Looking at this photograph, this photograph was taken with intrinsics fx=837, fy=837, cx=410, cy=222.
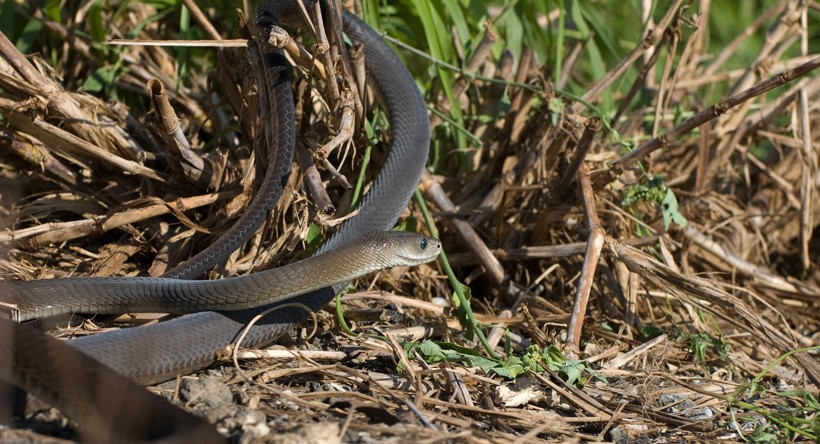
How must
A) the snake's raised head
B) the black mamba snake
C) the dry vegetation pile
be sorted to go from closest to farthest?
the black mamba snake < the dry vegetation pile < the snake's raised head

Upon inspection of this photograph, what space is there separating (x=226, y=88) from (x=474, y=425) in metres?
1.92

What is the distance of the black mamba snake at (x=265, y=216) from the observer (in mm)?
2521

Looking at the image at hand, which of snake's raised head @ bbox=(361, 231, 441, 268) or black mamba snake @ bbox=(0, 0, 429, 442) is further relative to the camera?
snake's raised head @ bbox=(361, 231, 441, 268)

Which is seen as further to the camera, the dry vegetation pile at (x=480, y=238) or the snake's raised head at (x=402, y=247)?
the snake's raised head at (x=402, y=247)

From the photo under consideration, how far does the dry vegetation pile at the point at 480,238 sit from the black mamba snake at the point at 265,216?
0.34 ft

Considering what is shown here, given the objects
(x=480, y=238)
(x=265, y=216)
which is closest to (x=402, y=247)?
(x=265, y=216)

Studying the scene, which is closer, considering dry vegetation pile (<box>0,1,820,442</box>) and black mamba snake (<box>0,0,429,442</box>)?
black mamba snake (<box>0,0,429,442</box>)

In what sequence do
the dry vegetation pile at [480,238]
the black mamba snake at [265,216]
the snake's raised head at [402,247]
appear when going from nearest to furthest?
the black mamba snake at [265,216]
the dry vegetation pile at [480,238]
the snake's raised head at [402,247]

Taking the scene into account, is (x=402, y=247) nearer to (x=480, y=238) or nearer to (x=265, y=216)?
(x=265, y=216)

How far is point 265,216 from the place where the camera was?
10.3 feet

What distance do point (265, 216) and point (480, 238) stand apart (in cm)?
118

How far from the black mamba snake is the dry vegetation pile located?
0.11m

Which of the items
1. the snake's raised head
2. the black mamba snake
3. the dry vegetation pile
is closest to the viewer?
the black mamba snake

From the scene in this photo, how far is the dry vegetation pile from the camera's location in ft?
8.89
